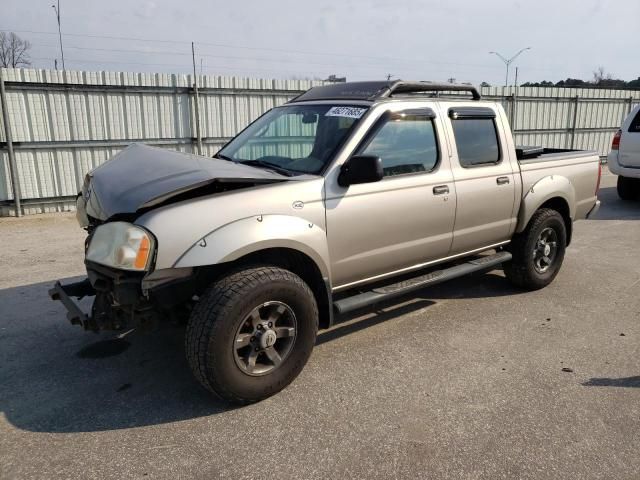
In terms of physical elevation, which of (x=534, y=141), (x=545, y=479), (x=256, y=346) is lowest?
(x=545, y=479)

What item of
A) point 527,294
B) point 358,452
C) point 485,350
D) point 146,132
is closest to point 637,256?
point 527,294

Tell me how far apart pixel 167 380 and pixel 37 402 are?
811 mm

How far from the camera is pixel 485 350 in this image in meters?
4.11

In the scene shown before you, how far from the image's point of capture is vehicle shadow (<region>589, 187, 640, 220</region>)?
30.9ft

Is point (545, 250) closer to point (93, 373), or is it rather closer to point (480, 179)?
point (480, 179)

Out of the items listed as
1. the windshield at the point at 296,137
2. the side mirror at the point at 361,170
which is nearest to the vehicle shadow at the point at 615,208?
the windshield at the point at 296,137

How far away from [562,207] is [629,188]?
6542mm

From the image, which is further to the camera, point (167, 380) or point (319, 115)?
point (319, 115)

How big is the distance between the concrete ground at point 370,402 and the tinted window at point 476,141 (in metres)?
1.41

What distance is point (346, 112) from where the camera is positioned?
4.05m

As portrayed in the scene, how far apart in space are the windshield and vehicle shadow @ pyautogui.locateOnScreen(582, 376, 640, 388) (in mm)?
2399

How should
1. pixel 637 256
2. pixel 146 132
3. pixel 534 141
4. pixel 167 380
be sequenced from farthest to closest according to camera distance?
pixel 534 141
pixel 146 132
pixel 637 256
pixel 167 380

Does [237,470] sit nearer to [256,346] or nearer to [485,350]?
[256,346]

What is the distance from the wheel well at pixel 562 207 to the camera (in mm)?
5508
